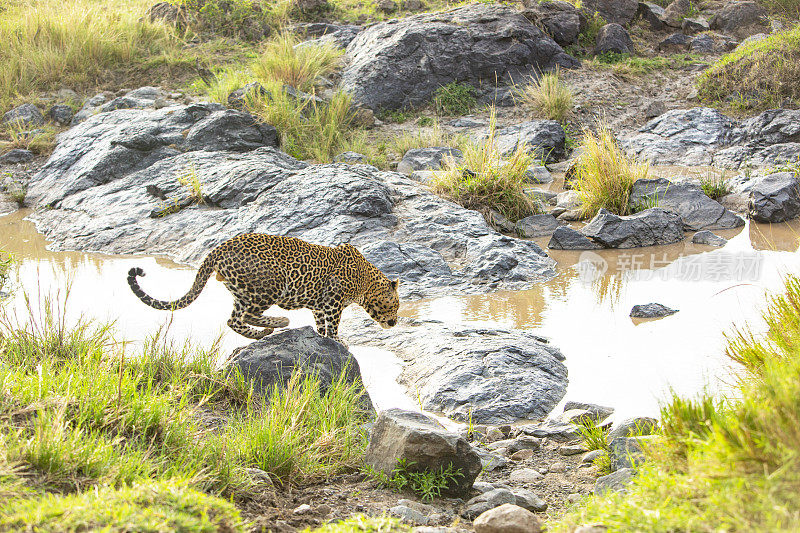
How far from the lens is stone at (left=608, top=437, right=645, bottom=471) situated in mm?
4566

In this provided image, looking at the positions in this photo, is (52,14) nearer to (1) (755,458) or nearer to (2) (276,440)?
(2) (276,440)

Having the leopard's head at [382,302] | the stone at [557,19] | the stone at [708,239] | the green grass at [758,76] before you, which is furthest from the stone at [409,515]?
the stone at [557,19]

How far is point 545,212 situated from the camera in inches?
470

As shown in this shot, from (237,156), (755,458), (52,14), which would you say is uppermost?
(52,14)

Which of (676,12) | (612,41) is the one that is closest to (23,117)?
(612,41)

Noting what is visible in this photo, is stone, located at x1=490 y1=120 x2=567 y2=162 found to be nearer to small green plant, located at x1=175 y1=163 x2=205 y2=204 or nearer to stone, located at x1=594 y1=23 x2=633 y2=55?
stone, located at x1=594 y1=23 x2=633 y2=55

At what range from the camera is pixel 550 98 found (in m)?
16.5

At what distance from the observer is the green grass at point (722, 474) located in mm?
2795

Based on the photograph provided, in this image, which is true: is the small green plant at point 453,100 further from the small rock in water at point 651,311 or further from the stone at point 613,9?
the small rock in water at point 651,311

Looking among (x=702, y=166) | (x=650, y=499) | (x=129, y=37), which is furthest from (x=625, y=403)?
(x=129, y=37)

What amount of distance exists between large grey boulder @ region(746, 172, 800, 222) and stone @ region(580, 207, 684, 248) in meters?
1.42

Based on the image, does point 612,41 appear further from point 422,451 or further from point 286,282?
point 422,451

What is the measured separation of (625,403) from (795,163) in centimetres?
891

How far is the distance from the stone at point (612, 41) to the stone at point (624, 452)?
53.2 ft
